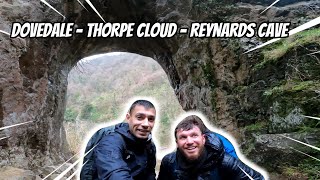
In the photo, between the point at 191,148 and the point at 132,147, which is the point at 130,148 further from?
the point at 191,148

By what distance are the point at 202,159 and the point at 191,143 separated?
14 cm

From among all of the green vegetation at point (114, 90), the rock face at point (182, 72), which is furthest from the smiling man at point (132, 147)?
the green vegetation at point (114, 90)

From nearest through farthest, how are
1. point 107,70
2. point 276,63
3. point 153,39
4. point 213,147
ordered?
point 213,147 → point 276,63 → point 153,39 → point 107,70

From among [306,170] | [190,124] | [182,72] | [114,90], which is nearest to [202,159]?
[190,124]

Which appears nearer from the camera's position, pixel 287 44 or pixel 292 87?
pixel 292 87

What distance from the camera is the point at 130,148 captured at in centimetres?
225

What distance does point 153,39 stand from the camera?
9.57 m

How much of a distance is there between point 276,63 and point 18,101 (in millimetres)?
5029

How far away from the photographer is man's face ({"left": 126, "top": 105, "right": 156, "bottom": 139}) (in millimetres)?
2253

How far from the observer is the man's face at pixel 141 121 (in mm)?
2253

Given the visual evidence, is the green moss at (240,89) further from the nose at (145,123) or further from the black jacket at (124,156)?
the nose at (145,123)

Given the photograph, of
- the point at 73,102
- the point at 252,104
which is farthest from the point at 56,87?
the point at 73,102

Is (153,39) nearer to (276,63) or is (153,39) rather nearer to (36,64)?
(36,64)

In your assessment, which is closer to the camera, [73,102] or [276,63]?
[276,63]
